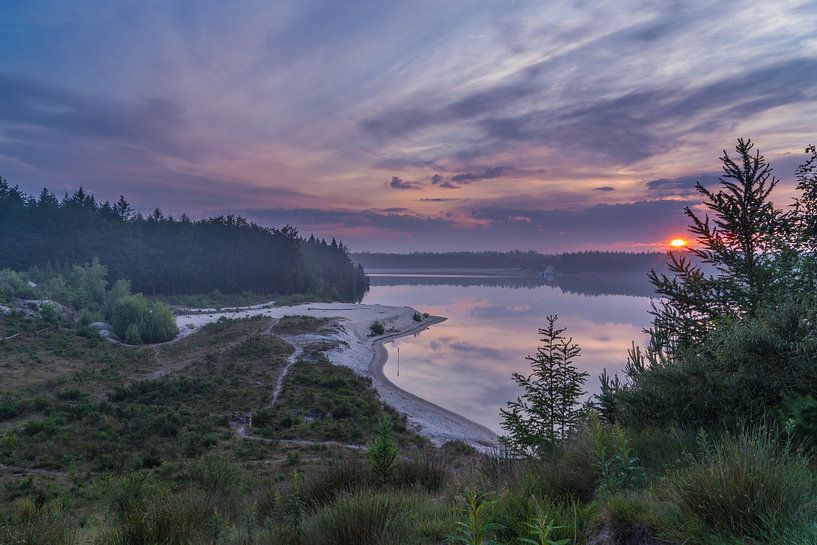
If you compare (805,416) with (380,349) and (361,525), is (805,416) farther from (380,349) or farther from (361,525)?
(380,349)

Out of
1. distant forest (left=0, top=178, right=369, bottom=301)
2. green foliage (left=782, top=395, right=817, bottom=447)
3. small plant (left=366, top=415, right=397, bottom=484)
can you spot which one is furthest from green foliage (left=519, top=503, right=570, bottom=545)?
A: distant forest (left=0, top=178, right=369, bottom=301)

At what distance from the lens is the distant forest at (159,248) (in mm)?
71688

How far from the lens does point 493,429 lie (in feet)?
76.9

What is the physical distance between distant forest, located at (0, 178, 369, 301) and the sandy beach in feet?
77.0

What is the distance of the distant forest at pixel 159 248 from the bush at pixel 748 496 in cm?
8404

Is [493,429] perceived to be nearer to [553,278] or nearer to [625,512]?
[625,512]

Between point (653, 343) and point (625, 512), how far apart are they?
333 inches

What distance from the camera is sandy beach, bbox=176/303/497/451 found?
22.0 m

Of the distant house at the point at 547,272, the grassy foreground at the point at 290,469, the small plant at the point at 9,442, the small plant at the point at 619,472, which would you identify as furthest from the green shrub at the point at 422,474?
the distant house at the point at 547,272

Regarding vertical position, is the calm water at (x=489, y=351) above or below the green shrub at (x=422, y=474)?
below

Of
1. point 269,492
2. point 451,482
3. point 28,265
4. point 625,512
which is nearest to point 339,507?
point 625,512

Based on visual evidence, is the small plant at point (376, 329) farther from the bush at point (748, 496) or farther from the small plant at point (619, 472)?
the bush at point (748, 496)

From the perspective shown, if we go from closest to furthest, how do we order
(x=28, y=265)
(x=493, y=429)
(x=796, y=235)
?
(x=796, y=235)
(x=493, y=429)
(x=28, y=265)

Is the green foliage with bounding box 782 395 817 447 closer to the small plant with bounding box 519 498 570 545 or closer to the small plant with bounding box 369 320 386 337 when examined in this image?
the small plant with bounding box 519 498 570 545
